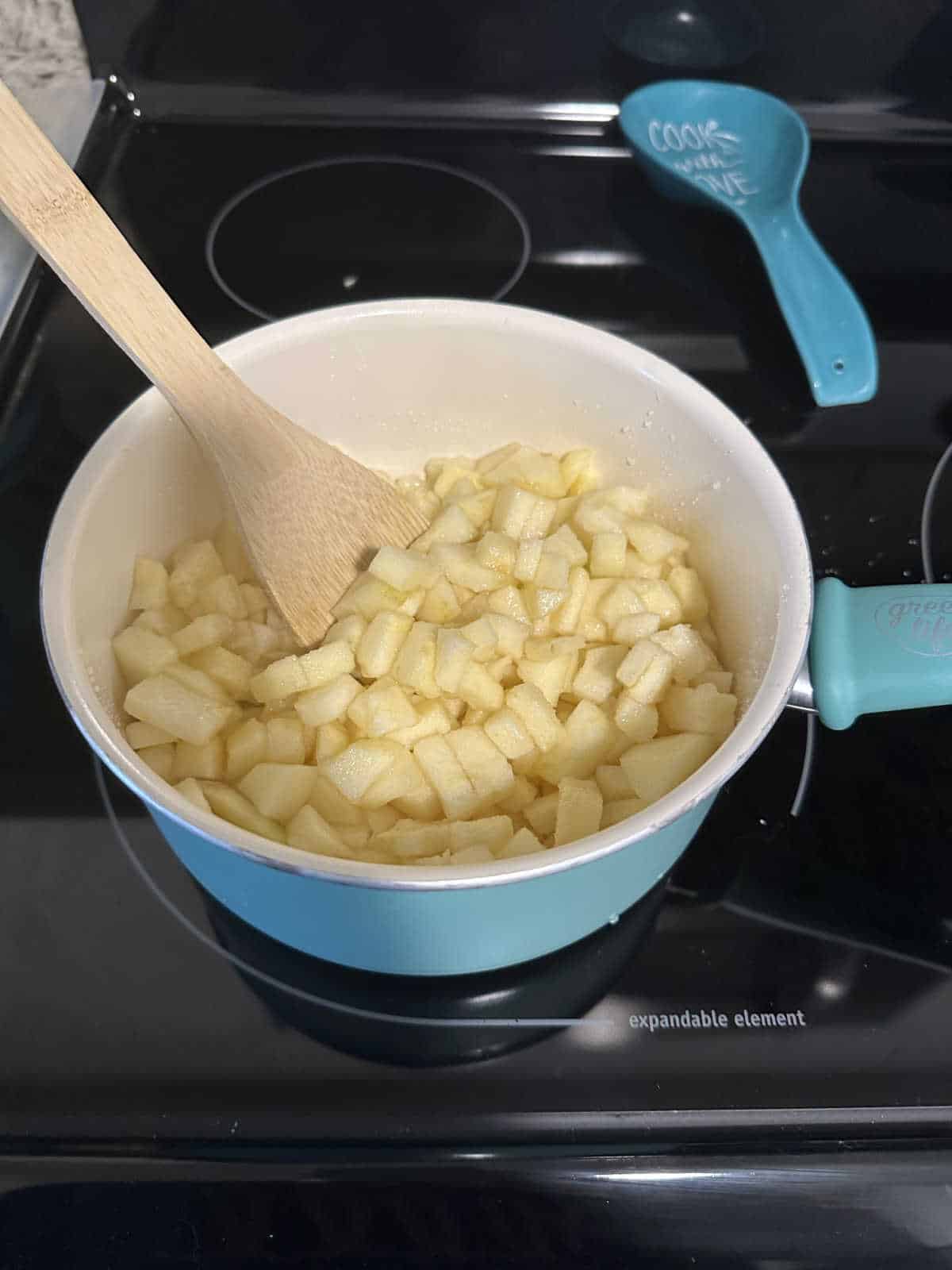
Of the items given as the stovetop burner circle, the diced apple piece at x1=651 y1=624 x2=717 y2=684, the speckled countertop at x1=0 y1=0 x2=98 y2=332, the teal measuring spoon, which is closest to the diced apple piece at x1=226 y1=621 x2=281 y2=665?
the diced apple piece at x1=651 y1=624 x2=717 y2=684

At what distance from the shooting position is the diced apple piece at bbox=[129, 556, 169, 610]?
1150 mm

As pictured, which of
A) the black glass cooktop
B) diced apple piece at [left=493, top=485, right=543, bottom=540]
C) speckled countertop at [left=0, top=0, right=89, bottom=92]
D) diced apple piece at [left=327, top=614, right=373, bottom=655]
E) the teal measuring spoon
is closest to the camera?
the black glass cooktop

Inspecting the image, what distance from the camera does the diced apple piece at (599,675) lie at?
1.11 metres

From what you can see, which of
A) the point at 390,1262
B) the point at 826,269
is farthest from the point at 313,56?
the point at 390,1262

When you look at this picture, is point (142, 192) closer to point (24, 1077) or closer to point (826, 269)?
point (826, 269)

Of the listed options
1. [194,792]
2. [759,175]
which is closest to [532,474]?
[194,792]

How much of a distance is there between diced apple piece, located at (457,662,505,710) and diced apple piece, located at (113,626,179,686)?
0.31 m

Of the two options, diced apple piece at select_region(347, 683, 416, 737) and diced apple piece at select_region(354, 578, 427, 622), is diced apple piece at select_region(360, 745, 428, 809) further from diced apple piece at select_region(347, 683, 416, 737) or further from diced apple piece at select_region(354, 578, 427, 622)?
diced apple piece at select_region(354, 578, 427, 622)

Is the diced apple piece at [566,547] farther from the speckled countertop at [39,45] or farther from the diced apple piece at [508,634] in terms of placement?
the speckled countertop at [39,45]

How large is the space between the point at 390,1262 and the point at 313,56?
5.48ft

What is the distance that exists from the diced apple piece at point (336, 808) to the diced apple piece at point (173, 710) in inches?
4.9

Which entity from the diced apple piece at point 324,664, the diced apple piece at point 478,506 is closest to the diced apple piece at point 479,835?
the diced apple piece at point 324,664

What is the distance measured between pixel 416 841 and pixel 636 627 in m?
0.35

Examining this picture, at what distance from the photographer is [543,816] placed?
1.03 metres
